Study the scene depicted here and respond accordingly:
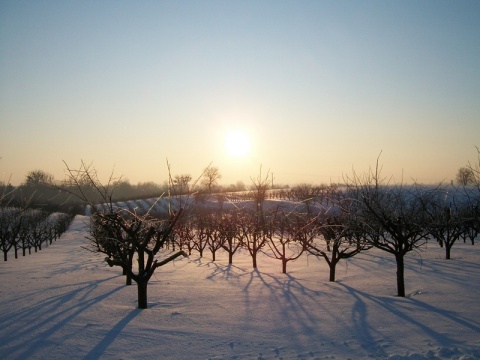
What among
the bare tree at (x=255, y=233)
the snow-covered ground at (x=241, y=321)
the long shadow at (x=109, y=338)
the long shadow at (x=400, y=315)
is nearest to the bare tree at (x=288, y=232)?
the bare tree at (x=255, y=233)

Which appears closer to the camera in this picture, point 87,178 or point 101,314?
point 101,314

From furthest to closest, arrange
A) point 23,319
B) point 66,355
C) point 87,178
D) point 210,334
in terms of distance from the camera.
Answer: point 87,178 < point 23,319 < point 210,334 < point 66,355

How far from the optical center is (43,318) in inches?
291

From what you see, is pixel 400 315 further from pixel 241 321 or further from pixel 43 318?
pixel 43 318

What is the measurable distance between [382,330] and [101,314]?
18.7 feet

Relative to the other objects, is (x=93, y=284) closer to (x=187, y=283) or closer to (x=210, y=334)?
(x=187, y=283)

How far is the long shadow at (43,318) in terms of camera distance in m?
5.93

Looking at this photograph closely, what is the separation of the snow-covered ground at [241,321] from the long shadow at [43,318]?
0.02m

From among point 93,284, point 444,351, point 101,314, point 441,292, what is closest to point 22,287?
point 93,284

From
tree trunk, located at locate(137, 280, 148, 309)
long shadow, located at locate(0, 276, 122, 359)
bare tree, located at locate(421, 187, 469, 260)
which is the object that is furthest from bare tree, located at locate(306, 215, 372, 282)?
long shadow, located at locate(0, 276, 122, 359)

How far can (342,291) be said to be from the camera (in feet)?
33.5

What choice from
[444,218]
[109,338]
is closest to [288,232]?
[444,218]

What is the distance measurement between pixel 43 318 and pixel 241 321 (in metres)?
4.11

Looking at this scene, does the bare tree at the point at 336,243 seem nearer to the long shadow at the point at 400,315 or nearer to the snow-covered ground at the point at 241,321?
the snow-covered ground at the point at 241,321
